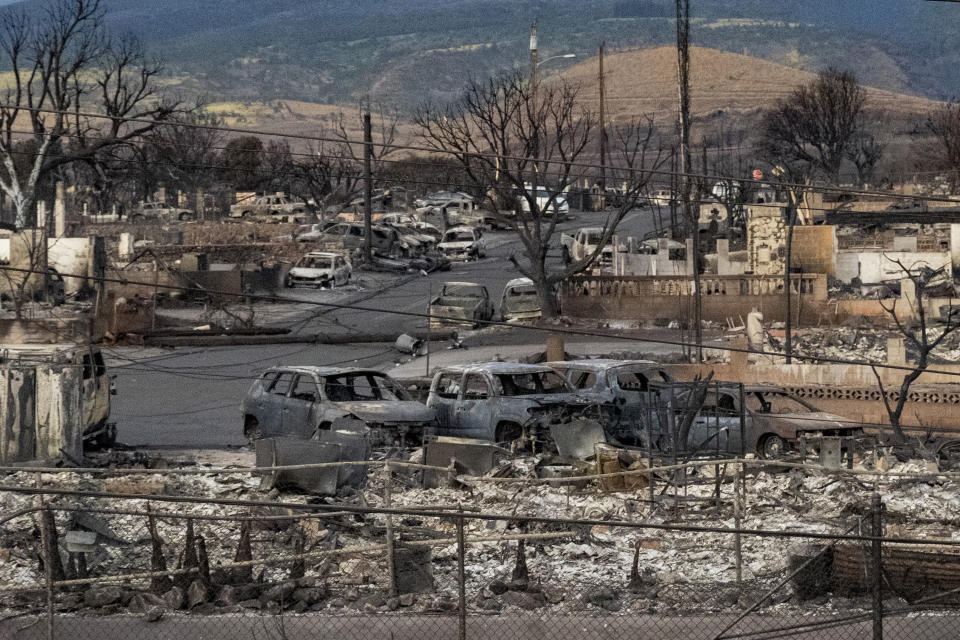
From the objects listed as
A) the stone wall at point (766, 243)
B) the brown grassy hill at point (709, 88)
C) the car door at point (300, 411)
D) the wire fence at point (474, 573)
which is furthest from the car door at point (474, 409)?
the brown grassy hill at point (709, 88)

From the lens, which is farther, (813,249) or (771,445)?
(813,249)

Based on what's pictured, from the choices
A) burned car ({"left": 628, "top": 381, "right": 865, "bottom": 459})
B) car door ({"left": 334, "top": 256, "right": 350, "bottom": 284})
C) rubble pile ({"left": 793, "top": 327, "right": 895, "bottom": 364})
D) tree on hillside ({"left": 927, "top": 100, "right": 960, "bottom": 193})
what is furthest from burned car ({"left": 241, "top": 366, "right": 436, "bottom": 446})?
tree on hillside ({"left": 927, "top": 100, "right": 960, "bottom": 193})

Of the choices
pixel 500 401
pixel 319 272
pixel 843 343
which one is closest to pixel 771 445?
pixel 500 401

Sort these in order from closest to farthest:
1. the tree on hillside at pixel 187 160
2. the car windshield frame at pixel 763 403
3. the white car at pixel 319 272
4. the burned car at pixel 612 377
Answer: the burned car at pixel 612 377 < the car windshield frame at pixel 763 403 < the white car at pixel 319 272 < the tree on hillside at pixel 187 160

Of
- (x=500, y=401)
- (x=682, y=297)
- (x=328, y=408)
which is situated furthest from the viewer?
(x=682, y=297)

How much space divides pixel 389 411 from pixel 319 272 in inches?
945

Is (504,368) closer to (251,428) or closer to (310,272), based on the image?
(251,428)

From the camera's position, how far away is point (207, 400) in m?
25.8

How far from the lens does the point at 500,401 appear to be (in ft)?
62.6

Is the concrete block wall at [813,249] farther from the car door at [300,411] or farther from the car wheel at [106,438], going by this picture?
the car wheel at [106,438]

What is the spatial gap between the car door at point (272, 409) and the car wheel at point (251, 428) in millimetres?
350

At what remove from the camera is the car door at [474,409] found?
19.1 meters

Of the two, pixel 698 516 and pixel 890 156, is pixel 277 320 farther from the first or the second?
pixel 890 156

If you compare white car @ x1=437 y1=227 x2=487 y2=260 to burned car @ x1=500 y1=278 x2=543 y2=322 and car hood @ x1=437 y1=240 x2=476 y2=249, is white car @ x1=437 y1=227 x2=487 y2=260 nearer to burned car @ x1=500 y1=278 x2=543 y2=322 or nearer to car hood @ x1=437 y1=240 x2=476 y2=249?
car hood @ x1=437 y1=240 x2=476 y2=249
